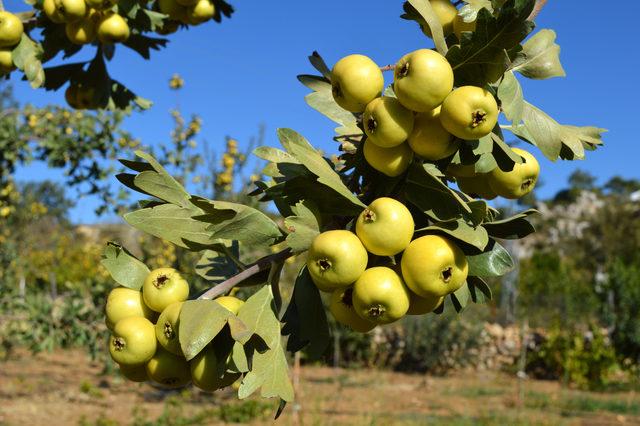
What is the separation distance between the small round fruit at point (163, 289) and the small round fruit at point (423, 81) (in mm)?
433

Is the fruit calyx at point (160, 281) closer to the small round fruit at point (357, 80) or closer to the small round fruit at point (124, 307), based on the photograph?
the small round fruit at point (124, 307)

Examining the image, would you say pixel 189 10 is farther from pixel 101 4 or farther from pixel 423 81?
pixel 423 81

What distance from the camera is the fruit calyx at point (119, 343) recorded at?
88cm

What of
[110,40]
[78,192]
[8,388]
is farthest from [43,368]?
[110,40]

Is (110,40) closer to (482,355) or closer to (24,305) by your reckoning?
(24,305)

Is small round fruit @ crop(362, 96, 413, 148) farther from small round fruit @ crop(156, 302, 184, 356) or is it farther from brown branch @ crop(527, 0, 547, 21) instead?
small round fruit @ crop(156, 302, 184, 356)

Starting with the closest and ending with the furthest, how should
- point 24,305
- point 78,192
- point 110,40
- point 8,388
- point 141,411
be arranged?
point 110,40, point 24,305, point 78,192, point 141,411, point 8,388

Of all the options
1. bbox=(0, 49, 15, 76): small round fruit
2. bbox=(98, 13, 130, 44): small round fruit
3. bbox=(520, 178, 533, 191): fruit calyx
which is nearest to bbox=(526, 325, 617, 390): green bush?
bbox=(98, 13, 130, 44): small round fruit

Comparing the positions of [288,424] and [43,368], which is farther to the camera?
[43,368]

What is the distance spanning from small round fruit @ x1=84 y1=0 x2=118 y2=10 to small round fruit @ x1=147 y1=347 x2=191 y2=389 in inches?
51.0

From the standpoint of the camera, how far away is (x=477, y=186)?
3.32 feet

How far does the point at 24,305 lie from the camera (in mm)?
4000

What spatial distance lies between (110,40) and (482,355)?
1321 cm

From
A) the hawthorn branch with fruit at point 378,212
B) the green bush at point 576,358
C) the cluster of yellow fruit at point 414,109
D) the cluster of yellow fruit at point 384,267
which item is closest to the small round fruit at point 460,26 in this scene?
the hawthorn branch with fruit at point 378,212
